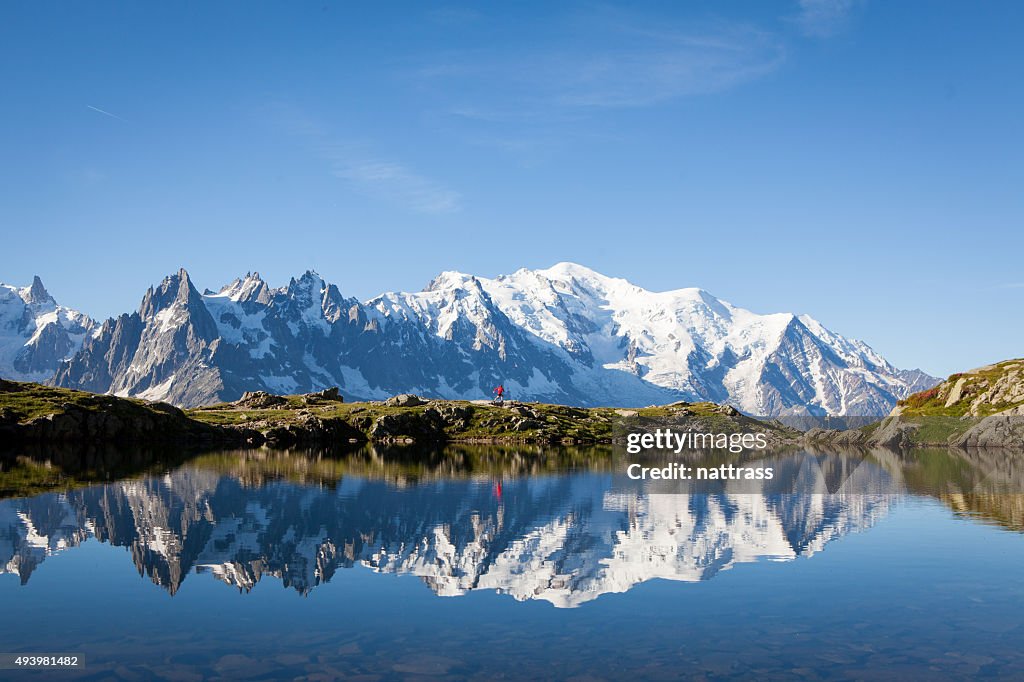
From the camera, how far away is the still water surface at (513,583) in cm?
4222

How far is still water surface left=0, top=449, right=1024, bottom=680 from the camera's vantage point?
42219mm

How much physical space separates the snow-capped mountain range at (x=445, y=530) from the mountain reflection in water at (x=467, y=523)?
0.20 metres

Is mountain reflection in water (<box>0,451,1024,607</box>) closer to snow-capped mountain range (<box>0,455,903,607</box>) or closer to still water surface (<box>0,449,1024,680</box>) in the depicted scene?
snow-capped mountain range (<box>0,455,903,607</box>)

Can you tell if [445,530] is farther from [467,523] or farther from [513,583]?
[513,583]

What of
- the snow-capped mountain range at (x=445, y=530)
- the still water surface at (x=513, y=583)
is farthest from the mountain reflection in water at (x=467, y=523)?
the still water surface at (x=513, y=583)

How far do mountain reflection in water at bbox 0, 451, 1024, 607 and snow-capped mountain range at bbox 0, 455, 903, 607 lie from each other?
0.20m

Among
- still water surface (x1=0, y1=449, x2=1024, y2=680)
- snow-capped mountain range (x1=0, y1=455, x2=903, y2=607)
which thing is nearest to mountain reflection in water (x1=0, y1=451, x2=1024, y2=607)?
snow-capped mountain range (x1=0, y1=455, x2=903, y2=607)

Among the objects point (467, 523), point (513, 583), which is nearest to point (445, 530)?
point (467, 523)

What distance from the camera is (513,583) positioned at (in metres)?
59.0

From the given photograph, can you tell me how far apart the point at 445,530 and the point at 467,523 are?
4.89 metres

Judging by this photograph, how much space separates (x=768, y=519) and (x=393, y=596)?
46.0 meters

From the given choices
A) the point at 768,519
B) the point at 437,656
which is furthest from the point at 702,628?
the point at 768,519

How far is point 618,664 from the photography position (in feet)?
135

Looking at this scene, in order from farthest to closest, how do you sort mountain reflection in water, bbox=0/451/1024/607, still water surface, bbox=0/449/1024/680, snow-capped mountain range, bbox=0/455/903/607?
mountain reflection in water, bbox=0/451/1024/607 → snow-capped mountain range, bbox=0/455/903/607 → still water surface, bbox=0/449/1024/680
